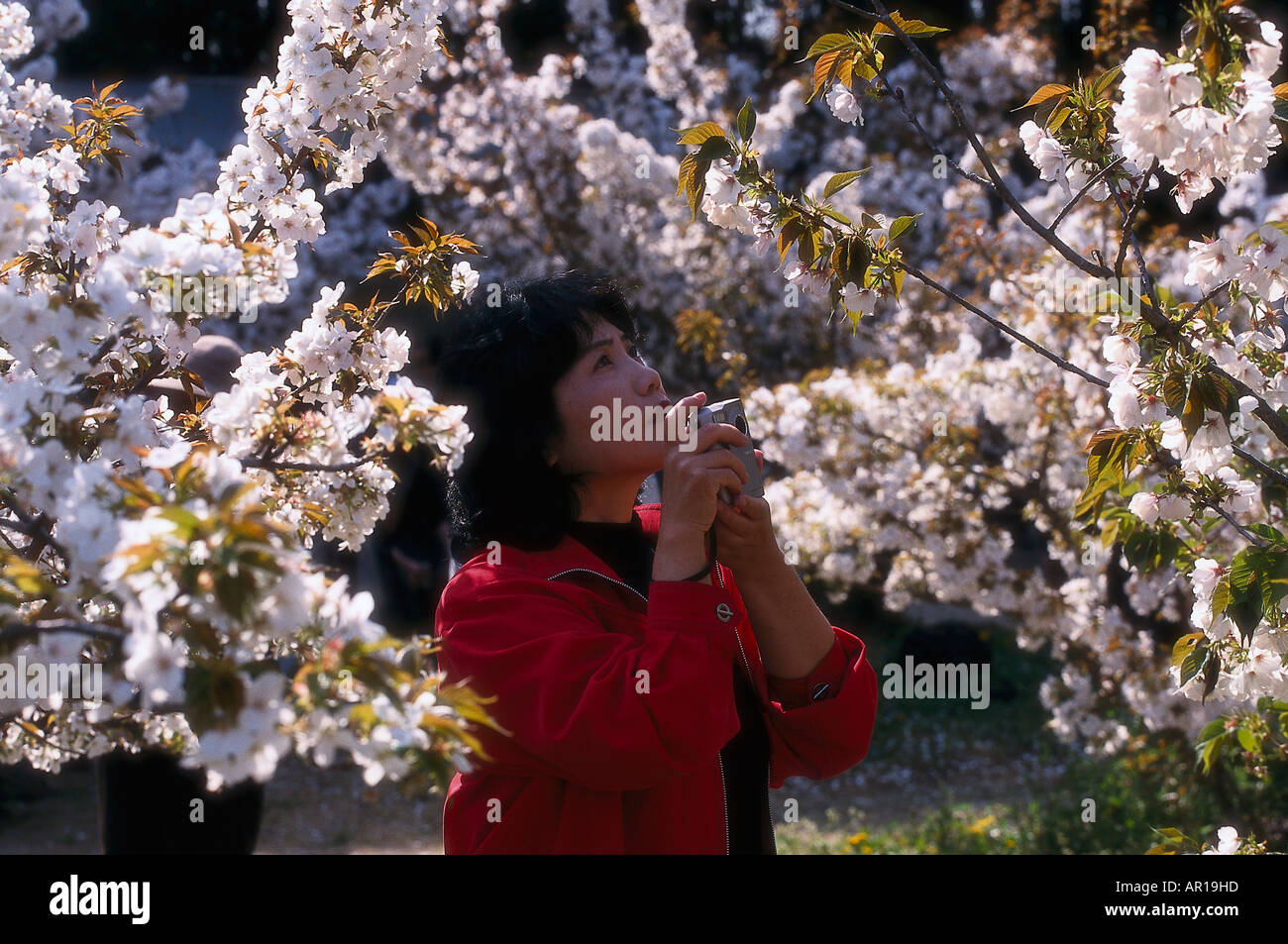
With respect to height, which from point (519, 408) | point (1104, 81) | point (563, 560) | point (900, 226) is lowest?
point (563, 560)

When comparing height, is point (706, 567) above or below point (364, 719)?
above

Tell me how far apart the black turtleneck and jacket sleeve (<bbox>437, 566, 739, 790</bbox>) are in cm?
18

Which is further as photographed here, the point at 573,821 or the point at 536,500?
the point at 536,500

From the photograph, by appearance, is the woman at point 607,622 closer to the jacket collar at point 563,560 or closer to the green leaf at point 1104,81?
the jacket collar at point 563,560

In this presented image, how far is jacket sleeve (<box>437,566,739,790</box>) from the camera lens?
1383mm

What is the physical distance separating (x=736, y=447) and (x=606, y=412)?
20 cm

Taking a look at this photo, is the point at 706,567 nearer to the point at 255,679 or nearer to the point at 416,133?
the point at 255,679

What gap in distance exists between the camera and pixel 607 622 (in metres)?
1.62

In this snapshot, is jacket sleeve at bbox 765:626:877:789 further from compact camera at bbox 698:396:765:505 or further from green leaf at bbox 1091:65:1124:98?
green leaf at bbox 1091:65:1124:98

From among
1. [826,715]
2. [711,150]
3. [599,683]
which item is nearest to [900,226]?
[711,150]

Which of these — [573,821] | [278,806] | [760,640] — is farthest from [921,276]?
[278,806]

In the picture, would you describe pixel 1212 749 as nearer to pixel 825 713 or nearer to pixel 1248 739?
pixel 1248 739
